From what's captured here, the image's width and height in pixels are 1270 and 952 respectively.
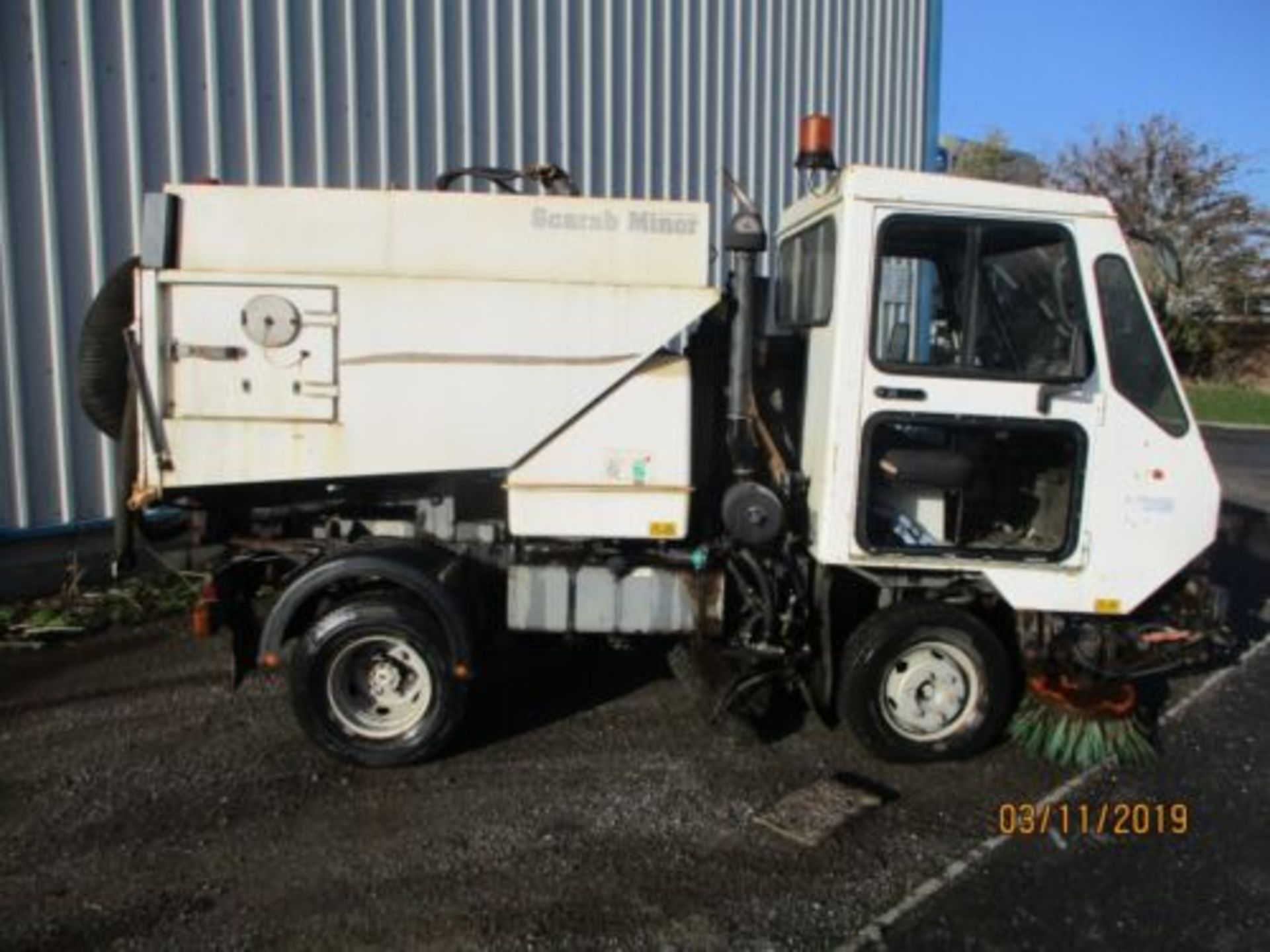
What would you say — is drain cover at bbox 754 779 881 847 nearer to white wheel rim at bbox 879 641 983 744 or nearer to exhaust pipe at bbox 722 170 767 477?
white wheel rim at bbox 879 641 983 744

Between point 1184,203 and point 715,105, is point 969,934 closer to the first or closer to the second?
point 715,105

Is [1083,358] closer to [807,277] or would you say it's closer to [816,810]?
[807,277]

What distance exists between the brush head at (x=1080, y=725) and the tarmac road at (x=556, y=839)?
13 cm

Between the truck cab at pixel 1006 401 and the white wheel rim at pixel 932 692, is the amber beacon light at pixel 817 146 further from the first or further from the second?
the white wheel rim at pixel 932 692

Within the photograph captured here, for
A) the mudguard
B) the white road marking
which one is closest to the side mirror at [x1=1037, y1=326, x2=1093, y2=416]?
the white road marking

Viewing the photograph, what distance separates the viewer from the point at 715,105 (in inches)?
376

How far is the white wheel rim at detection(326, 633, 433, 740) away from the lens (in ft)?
14.4

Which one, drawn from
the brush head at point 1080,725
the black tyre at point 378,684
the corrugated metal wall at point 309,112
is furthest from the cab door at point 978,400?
the corrugated metal wall at point 309,112

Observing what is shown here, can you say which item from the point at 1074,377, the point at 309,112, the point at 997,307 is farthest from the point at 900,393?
the point at 309,112

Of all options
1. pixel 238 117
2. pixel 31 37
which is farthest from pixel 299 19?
pixel 31 37

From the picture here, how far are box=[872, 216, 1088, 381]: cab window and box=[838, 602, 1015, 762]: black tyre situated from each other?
1.07m

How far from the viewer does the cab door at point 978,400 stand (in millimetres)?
4281

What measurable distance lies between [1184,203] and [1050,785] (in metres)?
28.4

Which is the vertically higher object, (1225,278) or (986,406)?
(1225,278)
